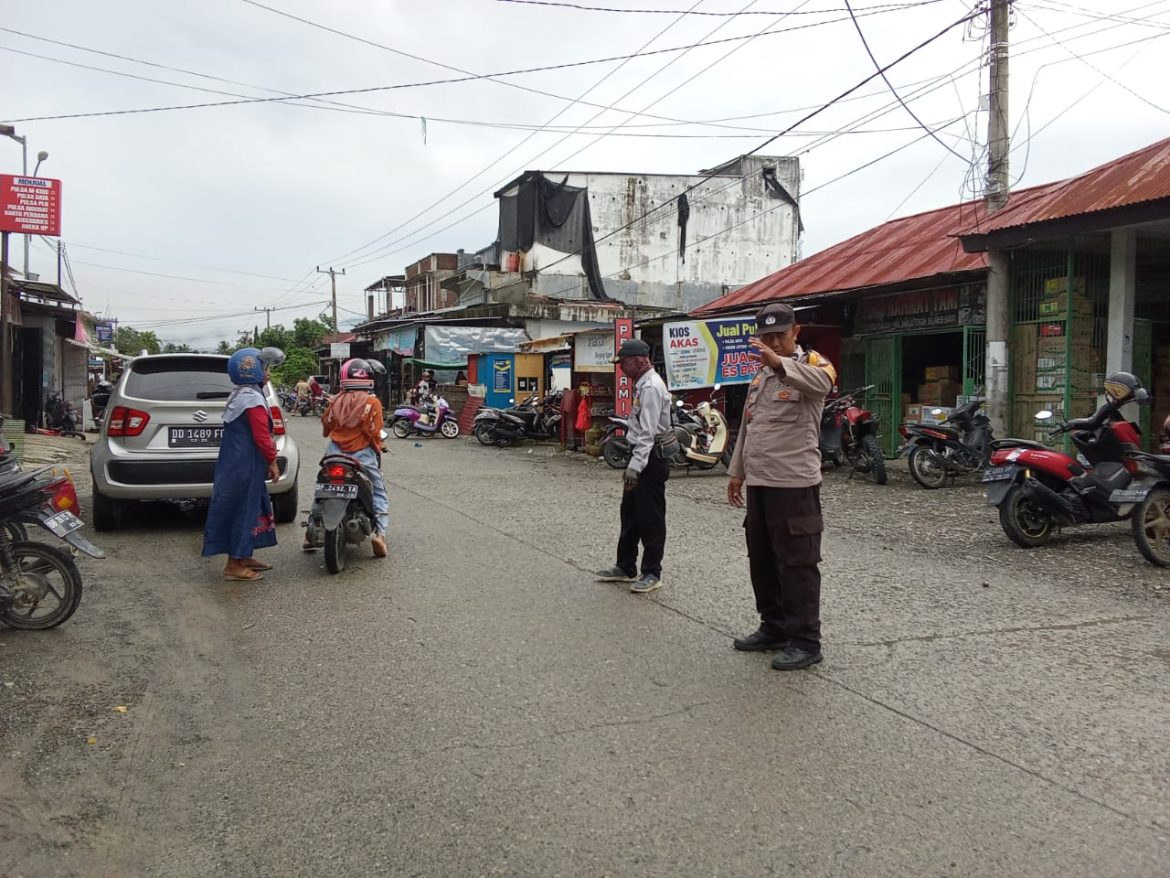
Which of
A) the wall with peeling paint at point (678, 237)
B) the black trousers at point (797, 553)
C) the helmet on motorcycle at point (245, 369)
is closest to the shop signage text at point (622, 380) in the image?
the helmet on motorcycle at point (245, 369)

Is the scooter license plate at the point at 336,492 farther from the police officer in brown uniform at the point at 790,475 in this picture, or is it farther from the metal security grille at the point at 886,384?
the metal security grille at the point at 886,384

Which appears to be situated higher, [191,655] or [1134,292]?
[1134,292]

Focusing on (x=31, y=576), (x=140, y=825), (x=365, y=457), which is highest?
(x=365, y=457)

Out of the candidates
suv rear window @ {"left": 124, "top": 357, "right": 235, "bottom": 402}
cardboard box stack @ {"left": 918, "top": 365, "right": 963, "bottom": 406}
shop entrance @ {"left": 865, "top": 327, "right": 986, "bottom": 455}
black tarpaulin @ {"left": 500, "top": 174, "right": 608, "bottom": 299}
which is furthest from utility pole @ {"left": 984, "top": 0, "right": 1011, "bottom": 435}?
black tarpaulin @ {"left": 500, "top": 174, "right": 608, "bottom": 299}

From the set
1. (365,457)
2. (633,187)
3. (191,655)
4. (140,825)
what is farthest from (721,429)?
(633,187)

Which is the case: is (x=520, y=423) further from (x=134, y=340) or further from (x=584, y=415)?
(x=134, y=340)

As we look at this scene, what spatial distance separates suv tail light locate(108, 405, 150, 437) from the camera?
772 centimetres

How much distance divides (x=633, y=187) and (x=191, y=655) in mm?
33107

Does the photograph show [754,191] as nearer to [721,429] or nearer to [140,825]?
[721,429]

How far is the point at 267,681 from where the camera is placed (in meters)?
4.29

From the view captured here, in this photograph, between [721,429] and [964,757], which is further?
[721,429]

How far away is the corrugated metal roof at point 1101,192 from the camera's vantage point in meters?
9.80

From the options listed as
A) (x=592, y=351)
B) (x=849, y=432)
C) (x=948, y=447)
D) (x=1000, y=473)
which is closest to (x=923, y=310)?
(x=849, y=432)

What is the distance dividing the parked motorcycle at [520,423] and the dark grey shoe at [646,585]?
13804 mm
